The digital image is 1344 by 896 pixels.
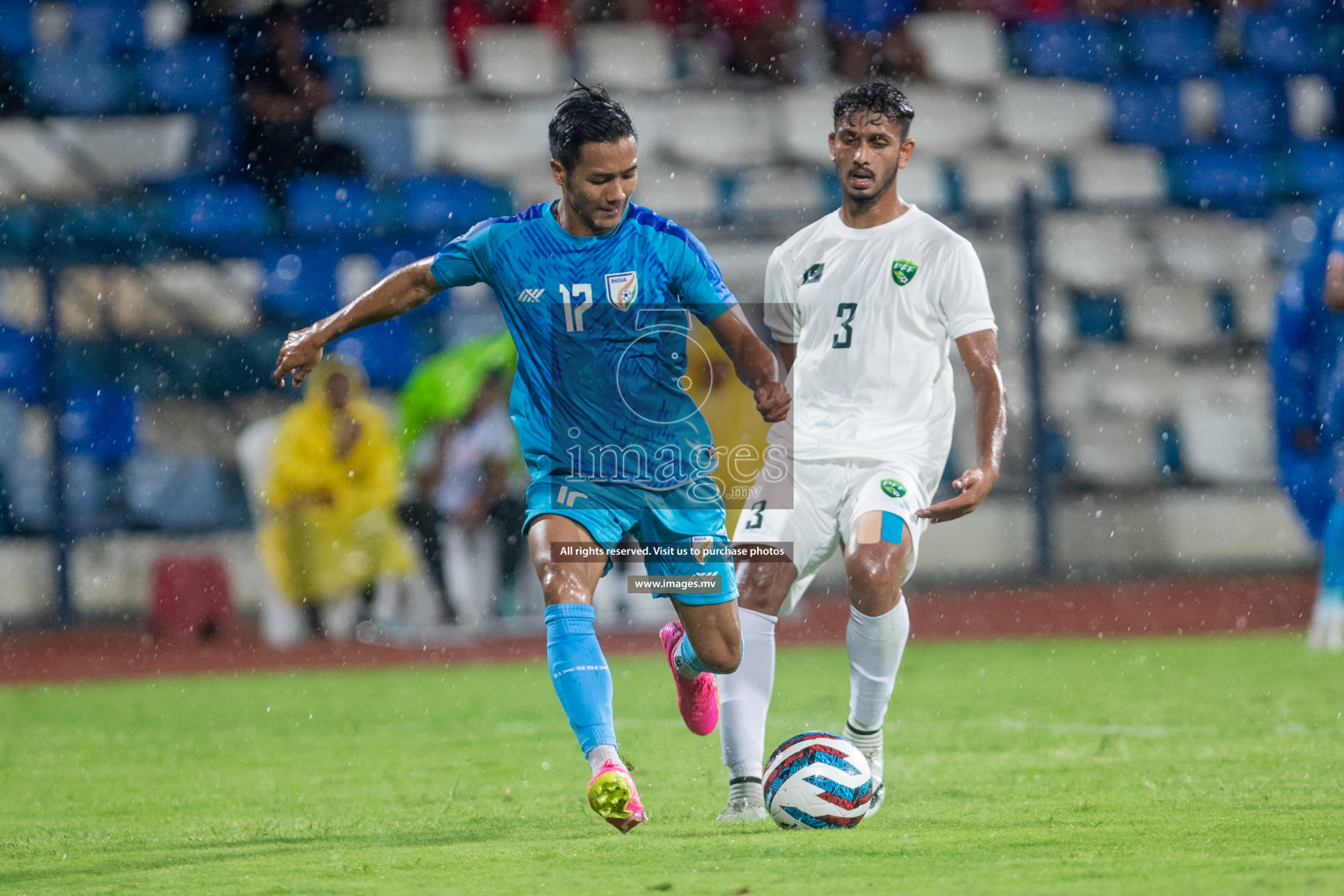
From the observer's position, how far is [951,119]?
52.3ft

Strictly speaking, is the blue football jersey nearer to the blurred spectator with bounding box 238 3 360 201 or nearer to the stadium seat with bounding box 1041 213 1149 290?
the blurred spectator with bounding box 238 3 360 201

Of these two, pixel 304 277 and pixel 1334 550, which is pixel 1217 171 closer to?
pixel 1334 550

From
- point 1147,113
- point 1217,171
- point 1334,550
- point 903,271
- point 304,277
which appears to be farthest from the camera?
point 1147,113

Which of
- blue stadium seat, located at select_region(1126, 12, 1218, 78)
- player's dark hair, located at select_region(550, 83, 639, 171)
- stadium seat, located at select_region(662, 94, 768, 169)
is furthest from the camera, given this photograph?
blue stadium seat, located at select_region(1126, 12, 1218, 78)

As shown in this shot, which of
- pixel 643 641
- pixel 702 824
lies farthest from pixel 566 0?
pixel 702 824

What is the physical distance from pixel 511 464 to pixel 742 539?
6733 mm

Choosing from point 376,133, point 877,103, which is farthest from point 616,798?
point 376,133

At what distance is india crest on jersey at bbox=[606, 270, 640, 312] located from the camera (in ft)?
15.7

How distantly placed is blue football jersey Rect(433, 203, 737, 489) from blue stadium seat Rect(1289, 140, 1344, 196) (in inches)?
458

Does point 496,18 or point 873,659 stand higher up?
point 496,18

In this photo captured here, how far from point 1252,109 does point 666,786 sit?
12.2 meters

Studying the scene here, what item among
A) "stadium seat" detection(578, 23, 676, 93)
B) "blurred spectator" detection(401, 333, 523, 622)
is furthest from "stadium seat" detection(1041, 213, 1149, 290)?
"blurred spectator" detection(401, 333, 523, 622)

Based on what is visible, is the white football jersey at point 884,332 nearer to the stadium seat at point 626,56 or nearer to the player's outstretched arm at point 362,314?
the player's outstretched arm at point 362,314

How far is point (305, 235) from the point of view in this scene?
13.3m
